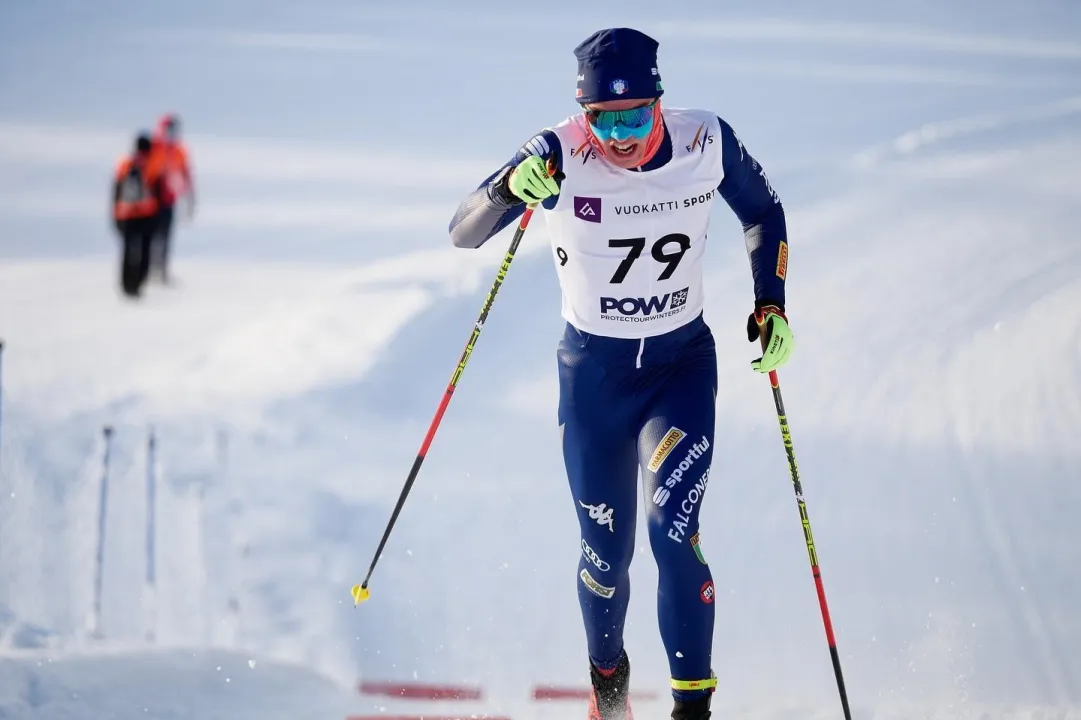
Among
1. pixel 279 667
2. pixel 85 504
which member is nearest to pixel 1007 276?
pixel 85 504

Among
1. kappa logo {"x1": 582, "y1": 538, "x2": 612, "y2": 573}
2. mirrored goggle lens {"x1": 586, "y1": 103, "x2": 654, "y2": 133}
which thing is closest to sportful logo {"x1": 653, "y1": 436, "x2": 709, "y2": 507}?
kappa logo {"x1": 582, "y1": 538, "x2": 612, "y2": 573}

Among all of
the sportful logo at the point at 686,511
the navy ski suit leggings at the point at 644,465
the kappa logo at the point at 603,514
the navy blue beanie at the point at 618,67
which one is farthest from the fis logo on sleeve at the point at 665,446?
the navy blue beanie at the point at 618,67

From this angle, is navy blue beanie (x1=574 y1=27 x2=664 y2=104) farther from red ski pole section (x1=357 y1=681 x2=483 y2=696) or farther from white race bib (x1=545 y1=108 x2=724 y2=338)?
red ski pole section (x1=357 y1=681 x2=483 y2=696)

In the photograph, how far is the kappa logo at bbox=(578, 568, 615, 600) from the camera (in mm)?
4957

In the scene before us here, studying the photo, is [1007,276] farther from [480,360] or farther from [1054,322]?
[480,360]

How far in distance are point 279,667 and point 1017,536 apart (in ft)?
21.2

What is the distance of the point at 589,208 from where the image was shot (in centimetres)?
466

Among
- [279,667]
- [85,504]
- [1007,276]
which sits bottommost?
[279,667]

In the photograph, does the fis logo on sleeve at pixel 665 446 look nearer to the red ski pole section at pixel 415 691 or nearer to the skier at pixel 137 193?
the red ski pole section at pixel 415 691

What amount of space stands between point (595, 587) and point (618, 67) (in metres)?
1.99

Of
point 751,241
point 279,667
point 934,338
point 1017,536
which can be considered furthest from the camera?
point 934,338

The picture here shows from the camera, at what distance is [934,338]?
15.0 metres

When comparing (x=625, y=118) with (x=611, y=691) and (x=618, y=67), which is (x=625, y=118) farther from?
(x=611, y=691)

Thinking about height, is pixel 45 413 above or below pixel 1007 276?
below
